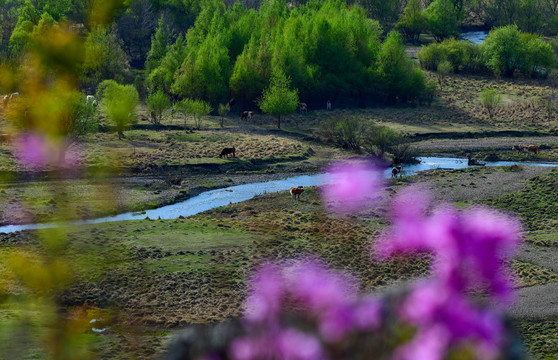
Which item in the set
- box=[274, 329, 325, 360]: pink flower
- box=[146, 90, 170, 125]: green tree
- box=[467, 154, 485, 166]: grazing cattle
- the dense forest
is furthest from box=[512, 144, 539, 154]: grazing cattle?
box=[274, 329, 325, 360]: pink flower

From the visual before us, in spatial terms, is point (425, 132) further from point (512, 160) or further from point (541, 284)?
point (541, 284)

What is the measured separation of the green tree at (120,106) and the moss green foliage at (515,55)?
5667cm

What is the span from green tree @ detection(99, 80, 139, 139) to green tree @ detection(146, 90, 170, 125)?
191 centimetres

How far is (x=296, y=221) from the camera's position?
40312 millimetres

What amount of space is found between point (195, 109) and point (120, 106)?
37.6ft

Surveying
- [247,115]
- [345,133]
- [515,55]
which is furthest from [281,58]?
[515,55]

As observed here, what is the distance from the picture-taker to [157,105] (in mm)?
72125

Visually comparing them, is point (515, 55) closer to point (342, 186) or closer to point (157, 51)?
point (157, 51)

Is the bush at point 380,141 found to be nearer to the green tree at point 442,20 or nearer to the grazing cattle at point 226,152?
the grazing cattle at point 226,152

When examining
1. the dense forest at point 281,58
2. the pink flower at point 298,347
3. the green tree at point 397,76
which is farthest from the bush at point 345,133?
the pink flower at point 298,347

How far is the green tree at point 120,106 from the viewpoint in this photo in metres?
60.6

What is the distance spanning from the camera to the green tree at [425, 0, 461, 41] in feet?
436

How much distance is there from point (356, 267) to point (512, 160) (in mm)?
34243

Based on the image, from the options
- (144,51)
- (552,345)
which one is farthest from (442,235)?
(144,51)
